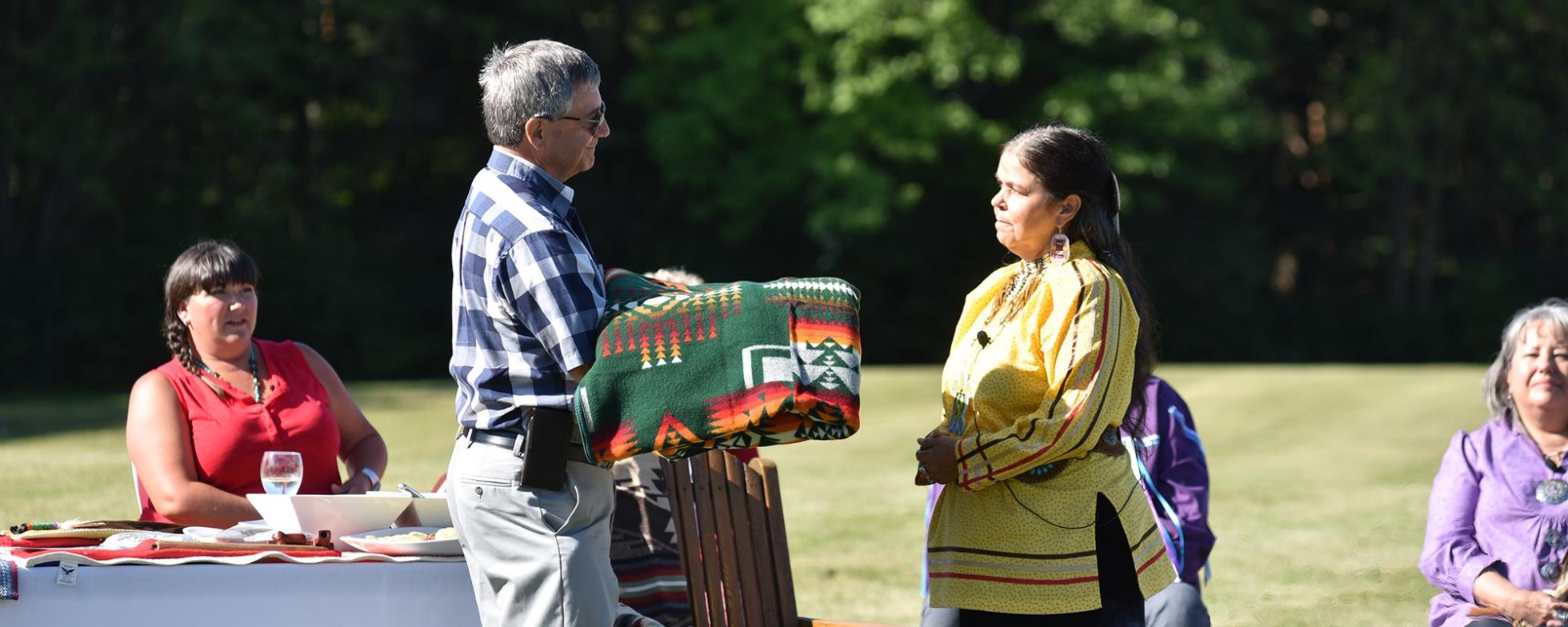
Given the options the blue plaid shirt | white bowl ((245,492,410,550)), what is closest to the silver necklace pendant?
the blue plaid shirt

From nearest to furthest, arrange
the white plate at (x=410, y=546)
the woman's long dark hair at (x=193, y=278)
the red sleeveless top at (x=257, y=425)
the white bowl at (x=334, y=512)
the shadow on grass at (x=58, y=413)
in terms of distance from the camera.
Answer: the white plate at (x=410, y=546) < the white bowl at (x=334, y=512) < the red sleeveless top at (x=257, y=425) < the woman's long dark hair at (x=193, y=278) < the shadow on grass at (x=58, y=413)

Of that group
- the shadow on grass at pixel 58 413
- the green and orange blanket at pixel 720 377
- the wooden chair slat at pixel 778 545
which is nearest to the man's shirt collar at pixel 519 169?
the green and orange blanket at pixel 720 377

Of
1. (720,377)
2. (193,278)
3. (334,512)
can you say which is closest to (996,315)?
(720,377)

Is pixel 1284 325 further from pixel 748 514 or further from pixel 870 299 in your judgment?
pixel 748 514

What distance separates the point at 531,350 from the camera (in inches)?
131

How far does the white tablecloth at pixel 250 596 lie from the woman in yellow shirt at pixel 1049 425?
1200 millimetres

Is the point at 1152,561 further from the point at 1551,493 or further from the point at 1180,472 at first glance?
the point at 1551,493

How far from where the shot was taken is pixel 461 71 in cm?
3162

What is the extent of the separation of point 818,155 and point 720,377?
27597 millimetres

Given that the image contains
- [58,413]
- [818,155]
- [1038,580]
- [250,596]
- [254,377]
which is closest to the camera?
[1038,580]

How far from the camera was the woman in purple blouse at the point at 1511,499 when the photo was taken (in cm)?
466

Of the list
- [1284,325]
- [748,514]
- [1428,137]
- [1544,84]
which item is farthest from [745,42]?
[748,514]

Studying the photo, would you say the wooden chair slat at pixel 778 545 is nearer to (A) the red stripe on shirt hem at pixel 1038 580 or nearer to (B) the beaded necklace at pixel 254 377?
(A) the red stripe on shirt hem at pixel 1038 580

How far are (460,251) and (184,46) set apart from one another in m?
24.0
